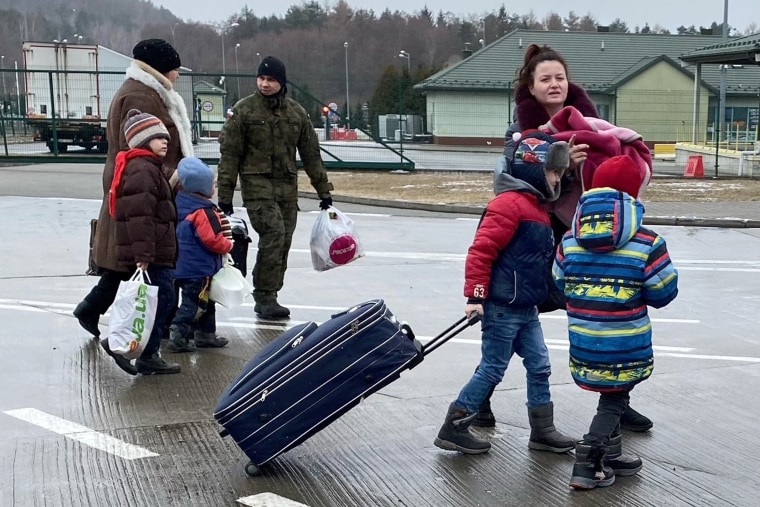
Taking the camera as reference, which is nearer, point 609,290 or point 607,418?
point 609,290

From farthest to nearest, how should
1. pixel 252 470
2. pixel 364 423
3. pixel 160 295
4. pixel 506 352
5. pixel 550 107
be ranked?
pixel 160 295 → pixel 364 423 → pixel 550 107 → pixel 506 352 → pixel 252 470

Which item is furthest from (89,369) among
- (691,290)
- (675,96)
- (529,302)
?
(675,96)

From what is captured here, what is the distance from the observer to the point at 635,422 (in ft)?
16.7

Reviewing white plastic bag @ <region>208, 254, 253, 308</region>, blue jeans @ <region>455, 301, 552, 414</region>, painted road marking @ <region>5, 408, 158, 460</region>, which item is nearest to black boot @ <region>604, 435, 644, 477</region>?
blue jeans @ <region>455, 301, 552, 414</region>

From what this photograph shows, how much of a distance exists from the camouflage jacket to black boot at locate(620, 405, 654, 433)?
11.4 ft

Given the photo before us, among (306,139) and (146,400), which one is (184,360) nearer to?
(146,400)

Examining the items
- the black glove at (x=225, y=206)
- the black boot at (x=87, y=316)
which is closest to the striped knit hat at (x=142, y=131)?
the black boot at (x=87, y=316)

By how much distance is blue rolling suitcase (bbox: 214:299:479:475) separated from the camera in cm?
430

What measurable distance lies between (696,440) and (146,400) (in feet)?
9.81

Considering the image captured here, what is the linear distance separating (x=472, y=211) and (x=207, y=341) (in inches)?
397

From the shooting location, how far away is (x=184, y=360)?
6.44 meters

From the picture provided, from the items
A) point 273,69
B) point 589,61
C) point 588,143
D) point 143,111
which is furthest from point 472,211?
point 589,61

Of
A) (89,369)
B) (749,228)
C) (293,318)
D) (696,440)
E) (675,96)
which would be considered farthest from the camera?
(675,96)

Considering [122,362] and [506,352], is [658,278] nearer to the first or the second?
[506,352]
